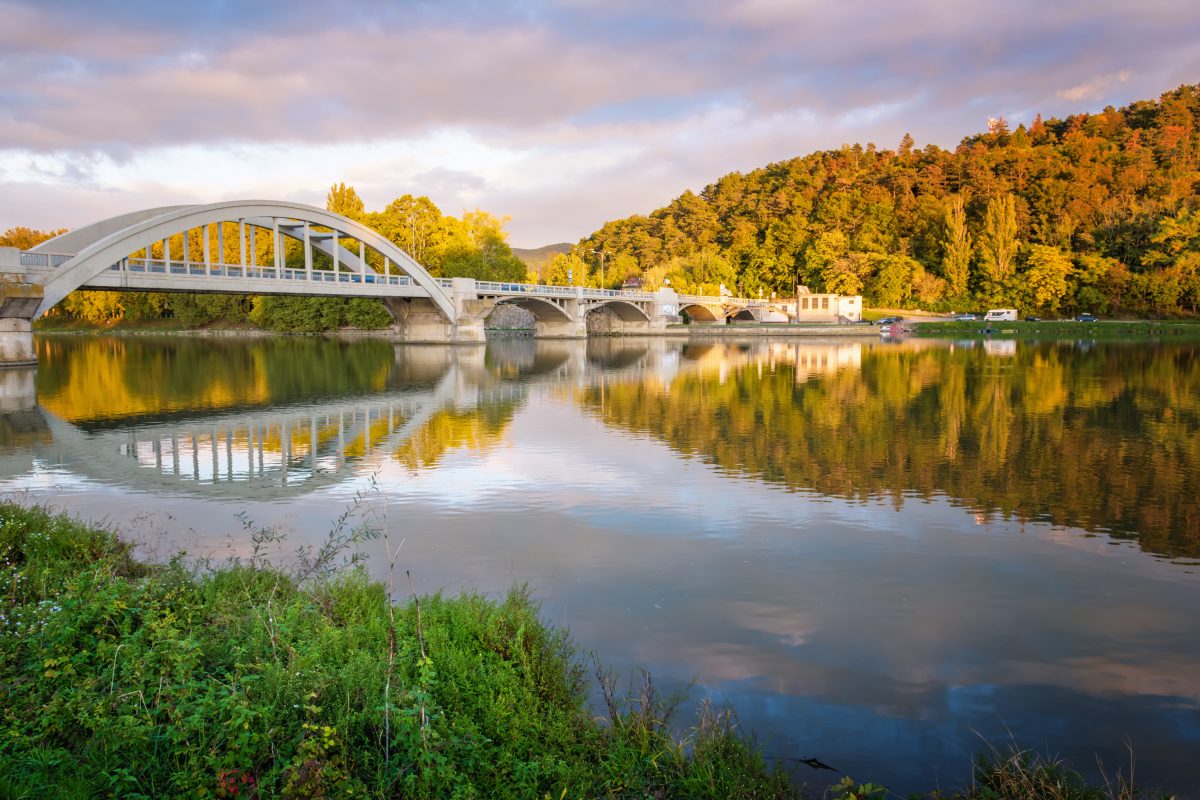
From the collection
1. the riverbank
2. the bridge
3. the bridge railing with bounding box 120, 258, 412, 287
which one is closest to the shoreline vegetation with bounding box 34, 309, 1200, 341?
the riverbank

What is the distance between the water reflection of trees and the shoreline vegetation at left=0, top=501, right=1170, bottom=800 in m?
7.48

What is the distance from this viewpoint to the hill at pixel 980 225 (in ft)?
278

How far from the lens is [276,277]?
47.8m

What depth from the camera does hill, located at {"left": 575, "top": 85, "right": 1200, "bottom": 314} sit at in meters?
84.8

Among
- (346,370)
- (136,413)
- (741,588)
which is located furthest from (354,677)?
(346,370)

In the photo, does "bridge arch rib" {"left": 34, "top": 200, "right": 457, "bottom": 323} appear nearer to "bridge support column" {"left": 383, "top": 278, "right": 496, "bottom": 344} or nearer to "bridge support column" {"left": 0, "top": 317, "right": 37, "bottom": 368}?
"bridge support column" {"left": 0, "top": 317, "right": 37, "bottom": 368}

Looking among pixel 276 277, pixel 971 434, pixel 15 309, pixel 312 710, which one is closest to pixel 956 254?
pixel 276 277

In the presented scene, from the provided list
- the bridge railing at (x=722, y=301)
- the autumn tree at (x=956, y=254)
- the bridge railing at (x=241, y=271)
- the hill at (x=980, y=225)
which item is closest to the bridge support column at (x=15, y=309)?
the bridge railing at (x=241, y=271)

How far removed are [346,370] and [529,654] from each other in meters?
36.5

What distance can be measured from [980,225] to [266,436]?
10301 cm

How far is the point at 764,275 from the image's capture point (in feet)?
374

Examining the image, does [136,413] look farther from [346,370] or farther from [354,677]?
[354,677]

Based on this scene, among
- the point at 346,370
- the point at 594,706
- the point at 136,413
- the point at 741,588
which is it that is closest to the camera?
the point at 594,706

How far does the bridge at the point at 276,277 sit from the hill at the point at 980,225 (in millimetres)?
25751
